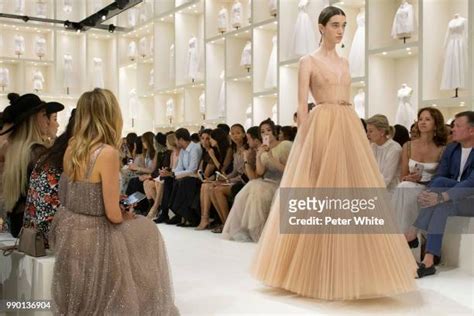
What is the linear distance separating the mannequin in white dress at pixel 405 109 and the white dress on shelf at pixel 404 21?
0.54 meters

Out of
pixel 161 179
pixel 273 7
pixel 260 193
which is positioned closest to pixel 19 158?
pixel 260 193

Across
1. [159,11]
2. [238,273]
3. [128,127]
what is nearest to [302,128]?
[238,273]

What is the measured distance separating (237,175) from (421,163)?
2313 mm

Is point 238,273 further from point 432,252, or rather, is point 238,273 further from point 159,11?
point 159,11

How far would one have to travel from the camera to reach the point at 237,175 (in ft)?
19.8

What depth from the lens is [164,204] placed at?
266 inches

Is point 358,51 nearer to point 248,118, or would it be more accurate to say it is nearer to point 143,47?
point 248,118

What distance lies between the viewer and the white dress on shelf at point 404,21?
5.77 m

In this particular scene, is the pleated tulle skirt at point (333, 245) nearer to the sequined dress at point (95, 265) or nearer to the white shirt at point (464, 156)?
the sequined dress at point (95, 265)

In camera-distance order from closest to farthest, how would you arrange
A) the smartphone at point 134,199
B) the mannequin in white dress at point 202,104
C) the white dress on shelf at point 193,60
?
the smartphone at point 134,199 < the mannequin in white dress at point 202,104 < the white dress on shelf at point 193,60

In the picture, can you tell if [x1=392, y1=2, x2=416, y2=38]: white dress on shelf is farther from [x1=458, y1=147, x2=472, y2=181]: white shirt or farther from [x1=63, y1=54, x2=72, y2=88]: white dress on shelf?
[x1=63, y1=54, x2=72, y2=88]: white dress on shelf

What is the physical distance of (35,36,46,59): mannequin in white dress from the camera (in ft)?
36.3

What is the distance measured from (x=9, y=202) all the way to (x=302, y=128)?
5.41ft

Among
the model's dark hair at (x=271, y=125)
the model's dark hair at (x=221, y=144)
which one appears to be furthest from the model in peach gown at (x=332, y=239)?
the model's dark hair at (x=221, y=144)
